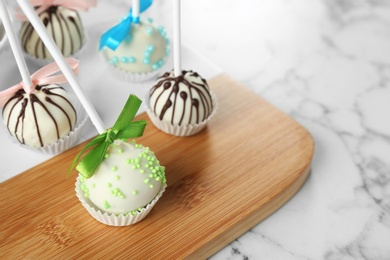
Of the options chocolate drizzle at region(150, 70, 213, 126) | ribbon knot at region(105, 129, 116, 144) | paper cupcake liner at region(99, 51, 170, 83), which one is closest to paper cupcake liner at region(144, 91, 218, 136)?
chocolate drizzle at region(150, 70, 213, 126)

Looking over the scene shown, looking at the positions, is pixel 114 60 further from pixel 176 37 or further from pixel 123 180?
pixel 123 180

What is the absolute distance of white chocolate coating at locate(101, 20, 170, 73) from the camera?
139cm

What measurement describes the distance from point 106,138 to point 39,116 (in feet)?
0.67

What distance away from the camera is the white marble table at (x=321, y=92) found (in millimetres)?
1182

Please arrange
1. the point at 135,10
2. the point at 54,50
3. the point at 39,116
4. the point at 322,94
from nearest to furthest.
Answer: the point at 54,50 < the point at 39,116 < the point at 135,10 < the point at 322,94

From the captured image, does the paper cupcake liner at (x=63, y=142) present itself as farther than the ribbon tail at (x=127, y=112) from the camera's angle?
Yes

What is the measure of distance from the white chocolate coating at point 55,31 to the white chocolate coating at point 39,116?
222 mm

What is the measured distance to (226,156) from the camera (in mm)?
1275

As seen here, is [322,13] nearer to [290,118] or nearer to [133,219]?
[290,118]

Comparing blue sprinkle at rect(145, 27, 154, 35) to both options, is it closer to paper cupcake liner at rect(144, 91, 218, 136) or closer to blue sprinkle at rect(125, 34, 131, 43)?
blue sprinkle at rect(125, 34, 131, 43)

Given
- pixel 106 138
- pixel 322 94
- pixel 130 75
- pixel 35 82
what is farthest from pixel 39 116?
pixel 322 94

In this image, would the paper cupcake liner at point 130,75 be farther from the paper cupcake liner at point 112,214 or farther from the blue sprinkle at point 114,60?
the paper cupcake liner at point 112,214

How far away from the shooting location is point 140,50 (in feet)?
4.60

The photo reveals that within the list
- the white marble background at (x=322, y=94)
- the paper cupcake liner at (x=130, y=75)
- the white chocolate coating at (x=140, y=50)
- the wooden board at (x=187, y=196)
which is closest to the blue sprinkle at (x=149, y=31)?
the white chocolate coating at (x=140, y=50)
